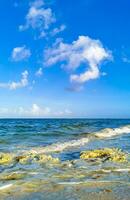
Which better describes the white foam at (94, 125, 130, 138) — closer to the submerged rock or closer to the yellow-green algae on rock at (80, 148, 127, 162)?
the yellow-green algae on rock at (80, 148, 127, 162)

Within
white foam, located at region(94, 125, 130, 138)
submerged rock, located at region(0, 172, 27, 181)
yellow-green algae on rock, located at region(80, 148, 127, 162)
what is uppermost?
white foam, located at region(94, 125, 130, 138)

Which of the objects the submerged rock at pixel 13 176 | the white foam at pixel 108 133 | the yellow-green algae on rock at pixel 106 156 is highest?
the white foam at pixel 108 133

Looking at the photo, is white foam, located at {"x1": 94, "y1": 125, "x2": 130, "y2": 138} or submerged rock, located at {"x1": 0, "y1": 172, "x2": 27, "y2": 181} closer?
submerged rock, located at {"x1": 0, "y1": 172, "x2": 27, "y2": 181}

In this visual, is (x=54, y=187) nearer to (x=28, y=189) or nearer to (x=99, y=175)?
(x=28, y=189)

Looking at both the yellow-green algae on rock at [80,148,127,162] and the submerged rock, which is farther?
the yellow-green algae on rock at [80,148,127,162]

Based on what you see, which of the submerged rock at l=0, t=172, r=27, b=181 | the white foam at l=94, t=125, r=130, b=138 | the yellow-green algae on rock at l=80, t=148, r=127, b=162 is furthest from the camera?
the white foam at l=94, t=125, r=130, b=138

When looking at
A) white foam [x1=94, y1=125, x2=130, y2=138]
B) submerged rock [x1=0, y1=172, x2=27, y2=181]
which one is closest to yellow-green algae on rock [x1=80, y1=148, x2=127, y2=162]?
submerged rock [x1=0, y1=172, x2=27, y2=181]

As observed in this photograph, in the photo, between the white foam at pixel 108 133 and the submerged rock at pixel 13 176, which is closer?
Result: the submerged rock at pixel 13 176

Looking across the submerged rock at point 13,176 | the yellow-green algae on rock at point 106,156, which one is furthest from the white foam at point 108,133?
the submerged rock at point 13,176

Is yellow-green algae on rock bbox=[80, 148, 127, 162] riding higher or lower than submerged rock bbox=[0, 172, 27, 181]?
higher

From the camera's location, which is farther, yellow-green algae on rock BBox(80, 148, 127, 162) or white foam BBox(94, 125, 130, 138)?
white foam BBox(94, 125, 130, 138)

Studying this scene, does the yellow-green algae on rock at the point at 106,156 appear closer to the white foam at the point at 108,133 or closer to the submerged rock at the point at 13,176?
the submerged rock at the point at 13,176

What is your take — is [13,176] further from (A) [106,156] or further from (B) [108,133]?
(B) [108,133]

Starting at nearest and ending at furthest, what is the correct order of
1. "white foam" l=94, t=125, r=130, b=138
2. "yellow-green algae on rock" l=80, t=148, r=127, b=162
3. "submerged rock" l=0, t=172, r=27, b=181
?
1. "submerged rock" l=0, t=172, r=27, b=181
2. "yellow-green algae on rock" l=80, t=148, r=127, b=162
3. "white foam" l=94, t=125, r=130, b=138
